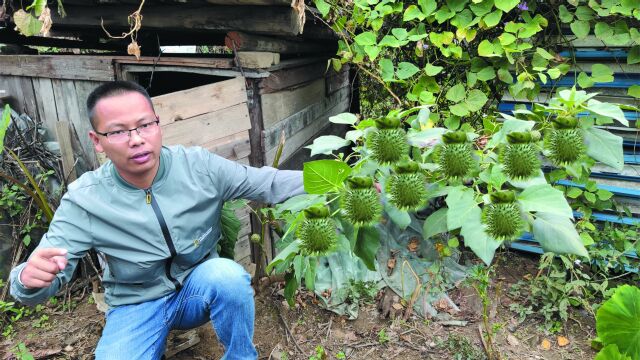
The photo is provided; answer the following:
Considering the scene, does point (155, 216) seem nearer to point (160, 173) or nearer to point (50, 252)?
point (160, 173)

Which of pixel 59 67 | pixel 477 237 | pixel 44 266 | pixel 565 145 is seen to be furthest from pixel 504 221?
pixel 59 67

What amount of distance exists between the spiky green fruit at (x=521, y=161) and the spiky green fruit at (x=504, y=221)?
112mm

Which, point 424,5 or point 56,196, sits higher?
point 424,5

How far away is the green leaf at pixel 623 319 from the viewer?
7.27ft

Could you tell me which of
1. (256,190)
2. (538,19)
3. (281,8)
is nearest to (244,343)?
(256,190)

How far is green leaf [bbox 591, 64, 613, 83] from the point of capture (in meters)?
2.99

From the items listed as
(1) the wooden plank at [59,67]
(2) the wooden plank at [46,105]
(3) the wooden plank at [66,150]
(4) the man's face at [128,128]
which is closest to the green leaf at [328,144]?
(4) the man's face at [128,128]

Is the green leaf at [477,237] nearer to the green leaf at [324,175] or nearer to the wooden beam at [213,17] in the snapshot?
the green leaf at [324,175]

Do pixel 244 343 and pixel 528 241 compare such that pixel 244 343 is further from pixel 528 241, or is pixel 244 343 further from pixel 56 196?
pixel 528 241

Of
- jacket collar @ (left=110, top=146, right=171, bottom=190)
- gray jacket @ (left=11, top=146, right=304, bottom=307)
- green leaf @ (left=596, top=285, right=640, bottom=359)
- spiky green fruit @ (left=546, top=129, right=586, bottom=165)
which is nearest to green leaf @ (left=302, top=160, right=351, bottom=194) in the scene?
spiky green fruit @ (left=546, top=129, right=586, bottom=165)

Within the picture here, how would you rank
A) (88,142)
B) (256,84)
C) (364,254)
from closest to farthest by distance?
(364,254) < (256,84) < (88,142)

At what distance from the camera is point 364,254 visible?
1.45m

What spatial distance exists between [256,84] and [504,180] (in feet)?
8.34

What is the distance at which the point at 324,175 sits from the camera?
1.38 metres
